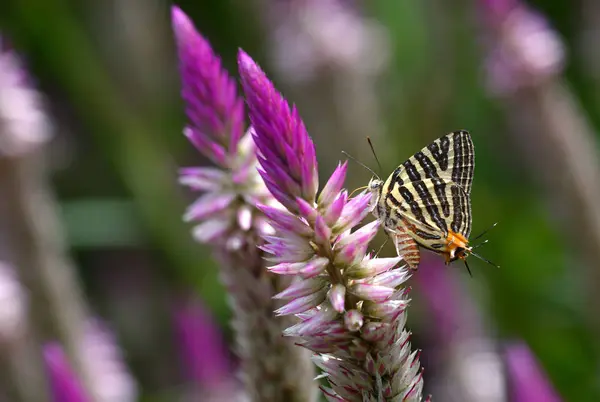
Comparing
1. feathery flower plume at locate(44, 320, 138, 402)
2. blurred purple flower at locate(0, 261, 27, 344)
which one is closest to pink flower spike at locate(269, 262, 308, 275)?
feathery flower plume at locate(44, 320, 138, 402)

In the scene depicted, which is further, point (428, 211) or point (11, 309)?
point (11, 309)

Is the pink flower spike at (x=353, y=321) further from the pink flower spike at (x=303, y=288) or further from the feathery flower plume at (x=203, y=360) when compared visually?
the feathery flower plume at (x=203, y=360)

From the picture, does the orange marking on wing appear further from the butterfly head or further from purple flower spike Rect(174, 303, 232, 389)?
purple flower spike Rect(174, 303, 232, 389)

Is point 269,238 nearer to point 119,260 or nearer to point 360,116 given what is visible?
point 360,116

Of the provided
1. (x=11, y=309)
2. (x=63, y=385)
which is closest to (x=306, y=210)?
(x=63, y=385)

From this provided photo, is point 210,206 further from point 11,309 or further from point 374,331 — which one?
point 11,309

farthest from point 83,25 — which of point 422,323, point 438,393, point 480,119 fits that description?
point 438,393

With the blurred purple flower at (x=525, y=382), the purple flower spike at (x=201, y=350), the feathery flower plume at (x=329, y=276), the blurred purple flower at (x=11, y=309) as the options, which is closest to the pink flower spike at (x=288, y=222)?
the feathery flower plume at (x=329, y=276)
